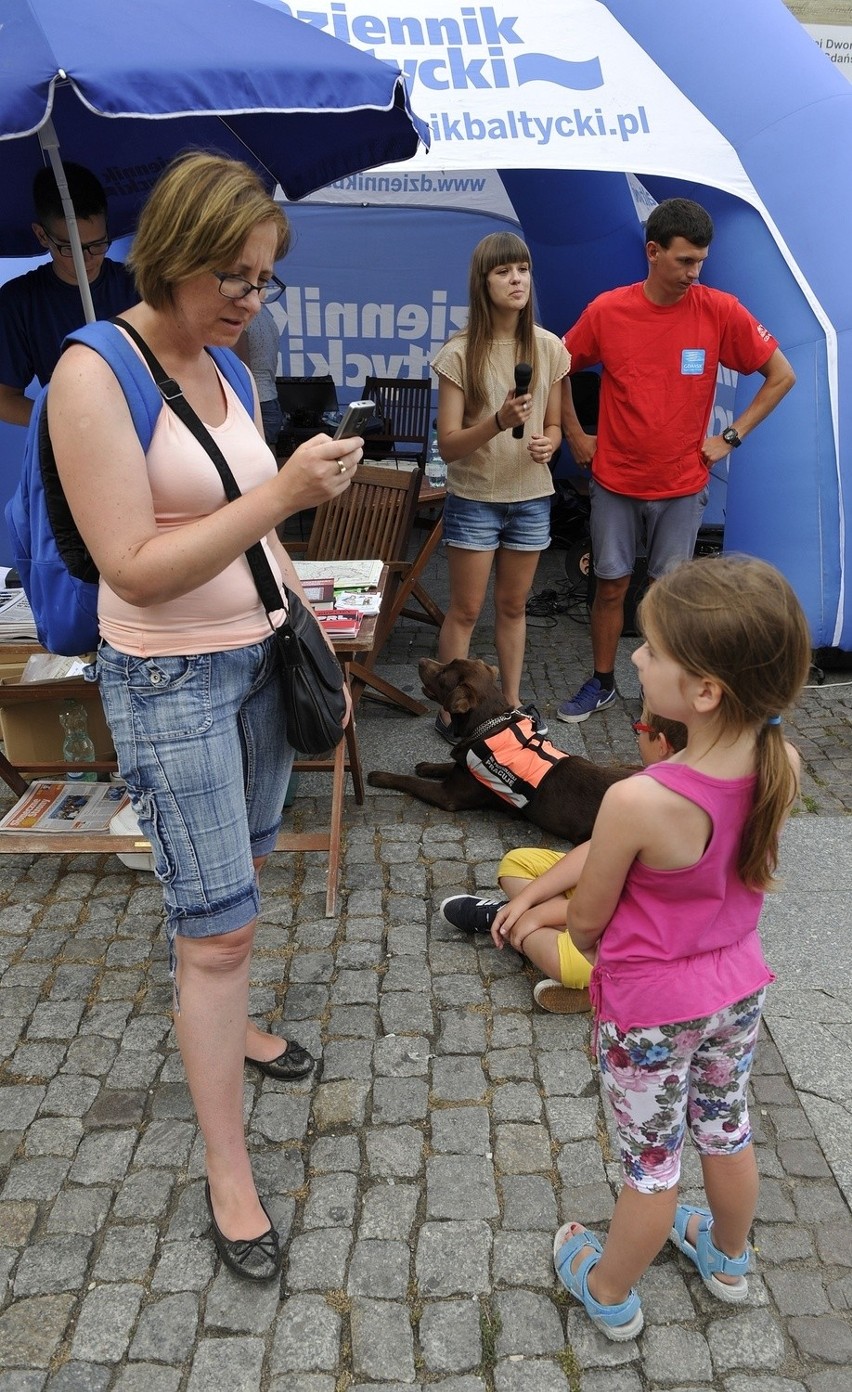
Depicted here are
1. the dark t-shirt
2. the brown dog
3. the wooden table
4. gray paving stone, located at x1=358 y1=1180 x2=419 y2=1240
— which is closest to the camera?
gray paving stone, located at x1=358 y1=1180 x2=419 y2=1240

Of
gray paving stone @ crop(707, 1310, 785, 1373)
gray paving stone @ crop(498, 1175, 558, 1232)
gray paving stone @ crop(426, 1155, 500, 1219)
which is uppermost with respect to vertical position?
gray paving stone @ crop(498, 1175, 558, 1232)

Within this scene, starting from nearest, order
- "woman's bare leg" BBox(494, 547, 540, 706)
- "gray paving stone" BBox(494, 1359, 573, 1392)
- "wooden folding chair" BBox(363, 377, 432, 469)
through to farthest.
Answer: "gray paving stone" BBox(494, 1359, 573, 1392) → "woman's bare leg" BBox(494, 547, 540, 706) → "wooden folding chair" BBox(363, 377, 432, 469)

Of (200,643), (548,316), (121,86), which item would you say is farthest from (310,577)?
(548,316)

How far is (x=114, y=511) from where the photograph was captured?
1.68 m

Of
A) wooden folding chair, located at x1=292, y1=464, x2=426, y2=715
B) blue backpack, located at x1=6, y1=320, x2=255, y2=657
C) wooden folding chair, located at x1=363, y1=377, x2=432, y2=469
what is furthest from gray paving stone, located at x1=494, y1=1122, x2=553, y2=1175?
wooden folding chair, located at x1=363, y1=377, x2=432, y2=469

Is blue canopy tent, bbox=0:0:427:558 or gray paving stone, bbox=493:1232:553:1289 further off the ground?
blue canopy tent, bbox=0:0:427:558

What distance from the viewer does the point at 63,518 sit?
1901 mm

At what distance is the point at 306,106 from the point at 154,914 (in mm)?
2565

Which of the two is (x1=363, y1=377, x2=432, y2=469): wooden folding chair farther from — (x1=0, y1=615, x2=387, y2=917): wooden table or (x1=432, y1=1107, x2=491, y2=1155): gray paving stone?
(x1=432, y1=1107, x2=491, y2=1155): gray paving stone

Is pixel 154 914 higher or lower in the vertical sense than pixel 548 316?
lower

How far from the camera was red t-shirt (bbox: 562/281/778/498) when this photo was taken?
14.7 feet

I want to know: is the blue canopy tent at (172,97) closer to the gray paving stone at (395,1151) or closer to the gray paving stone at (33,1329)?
the gray paving stone at (395,1151)

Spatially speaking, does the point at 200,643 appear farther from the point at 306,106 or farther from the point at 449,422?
the point at 449,422

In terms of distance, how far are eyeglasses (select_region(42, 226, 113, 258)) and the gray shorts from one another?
2381 millimetres
